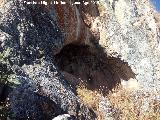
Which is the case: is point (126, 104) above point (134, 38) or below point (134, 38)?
below

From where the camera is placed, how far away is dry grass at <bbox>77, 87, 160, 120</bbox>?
15.4 meters

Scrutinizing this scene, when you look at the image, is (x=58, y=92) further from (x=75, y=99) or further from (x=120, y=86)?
(x=120, y=86)

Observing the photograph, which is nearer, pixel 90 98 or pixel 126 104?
pixel 90 98

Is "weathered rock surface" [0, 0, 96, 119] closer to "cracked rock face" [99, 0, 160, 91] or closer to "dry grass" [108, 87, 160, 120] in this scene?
"dry grass" [108, 87, 160, 120]

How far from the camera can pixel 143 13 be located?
68.4 feet

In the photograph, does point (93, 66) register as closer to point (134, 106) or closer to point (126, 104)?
point (126, 104)

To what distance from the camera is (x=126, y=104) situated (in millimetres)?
16203

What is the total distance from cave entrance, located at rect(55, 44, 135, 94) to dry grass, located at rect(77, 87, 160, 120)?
74.1 inches

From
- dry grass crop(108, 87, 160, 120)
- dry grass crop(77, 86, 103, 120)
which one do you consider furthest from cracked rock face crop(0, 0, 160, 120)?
dry grass crop(108, 87, 160, 120)

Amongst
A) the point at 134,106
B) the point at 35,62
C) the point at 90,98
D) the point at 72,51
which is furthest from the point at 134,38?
the point at 35,62

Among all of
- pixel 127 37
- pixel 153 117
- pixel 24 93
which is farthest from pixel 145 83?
pixel 24 93

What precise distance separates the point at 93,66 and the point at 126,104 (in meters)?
4.05

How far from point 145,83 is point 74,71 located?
3048 mm

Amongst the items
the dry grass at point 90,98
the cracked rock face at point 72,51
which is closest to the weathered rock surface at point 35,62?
the cracked rock face at point 72,51
